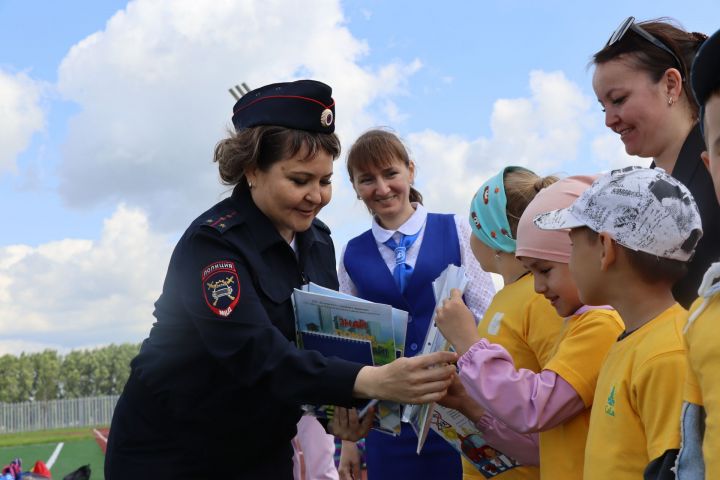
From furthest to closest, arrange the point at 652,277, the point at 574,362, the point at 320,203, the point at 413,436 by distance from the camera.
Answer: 1. the point at 413,436
2. the point at 320,203
3. the point at 574,362
4. the point at 652,277

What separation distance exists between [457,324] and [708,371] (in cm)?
126

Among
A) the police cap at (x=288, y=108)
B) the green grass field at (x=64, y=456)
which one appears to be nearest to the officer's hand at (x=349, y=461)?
the police cap at (x=288, y=108)

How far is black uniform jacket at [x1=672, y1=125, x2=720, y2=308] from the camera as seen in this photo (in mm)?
2398

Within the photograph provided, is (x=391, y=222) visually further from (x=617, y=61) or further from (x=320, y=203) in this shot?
(x=617, y=61)

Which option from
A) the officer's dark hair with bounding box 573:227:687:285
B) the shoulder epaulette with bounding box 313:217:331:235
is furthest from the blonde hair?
the officer's dark hair with bounding box 573:227:687:285

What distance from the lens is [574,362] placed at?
246 cm

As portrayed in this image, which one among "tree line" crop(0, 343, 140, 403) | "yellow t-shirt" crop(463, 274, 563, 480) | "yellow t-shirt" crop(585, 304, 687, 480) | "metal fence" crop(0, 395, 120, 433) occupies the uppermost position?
"tree line" crop(0, 343, 140, 403)

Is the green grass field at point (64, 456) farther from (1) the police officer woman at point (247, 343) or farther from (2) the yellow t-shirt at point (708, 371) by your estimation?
(2) the yellow t-shirt at point (708, 371)

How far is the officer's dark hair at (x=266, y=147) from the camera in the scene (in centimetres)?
286

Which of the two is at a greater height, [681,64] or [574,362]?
[681,64]

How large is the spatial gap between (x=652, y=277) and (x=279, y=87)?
147 centimetres

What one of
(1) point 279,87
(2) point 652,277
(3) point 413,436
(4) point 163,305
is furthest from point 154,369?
(2) point 652,277

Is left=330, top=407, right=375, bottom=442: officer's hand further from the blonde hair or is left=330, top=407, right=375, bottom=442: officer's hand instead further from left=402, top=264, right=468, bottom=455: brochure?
the blonde hair

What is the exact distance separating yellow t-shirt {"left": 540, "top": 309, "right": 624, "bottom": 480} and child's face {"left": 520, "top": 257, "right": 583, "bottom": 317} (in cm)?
5
